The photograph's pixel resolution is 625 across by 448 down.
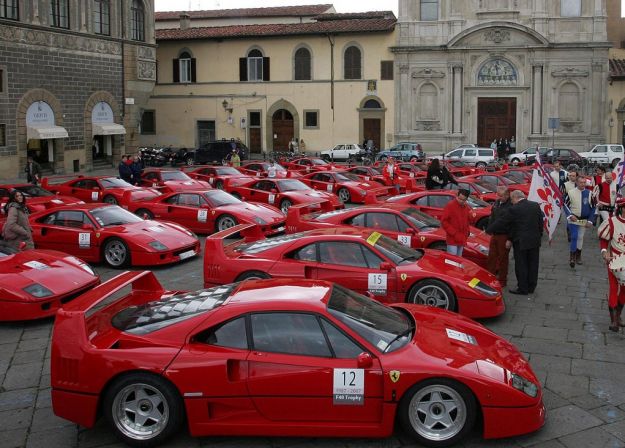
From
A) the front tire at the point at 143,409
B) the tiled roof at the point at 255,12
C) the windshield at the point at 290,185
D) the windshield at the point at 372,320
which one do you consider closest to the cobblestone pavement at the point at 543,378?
the front tire at the point at 143,409

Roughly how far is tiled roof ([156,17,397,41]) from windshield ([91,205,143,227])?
35.1 meters

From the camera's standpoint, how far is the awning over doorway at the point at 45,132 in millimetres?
33156

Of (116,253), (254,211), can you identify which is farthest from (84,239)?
(254,211)

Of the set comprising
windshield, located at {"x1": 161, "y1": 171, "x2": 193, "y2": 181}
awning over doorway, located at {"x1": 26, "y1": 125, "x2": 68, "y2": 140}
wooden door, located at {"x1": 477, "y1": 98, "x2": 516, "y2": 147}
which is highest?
wooden door, located at {"x1": 477, "y1": 98, "x2": 516, "y2": 147}

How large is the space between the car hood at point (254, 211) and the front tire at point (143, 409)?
10391 millimetres

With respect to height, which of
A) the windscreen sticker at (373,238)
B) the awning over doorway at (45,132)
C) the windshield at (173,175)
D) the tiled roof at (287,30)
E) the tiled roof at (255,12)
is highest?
the tiled roof at (255,12)

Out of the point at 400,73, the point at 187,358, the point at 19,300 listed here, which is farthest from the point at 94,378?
the point at 400,73

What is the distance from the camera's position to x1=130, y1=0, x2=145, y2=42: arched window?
39594 millimetres

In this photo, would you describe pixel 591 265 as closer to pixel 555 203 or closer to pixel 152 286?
pixel 555 203

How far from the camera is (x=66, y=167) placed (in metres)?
35.9

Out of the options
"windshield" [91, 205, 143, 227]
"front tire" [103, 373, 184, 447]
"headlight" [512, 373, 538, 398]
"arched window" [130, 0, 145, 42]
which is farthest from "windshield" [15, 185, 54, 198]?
"arched window" [130, 0, 145, 42]

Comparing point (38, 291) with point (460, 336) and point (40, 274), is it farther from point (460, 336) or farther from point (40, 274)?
point (460, 336)

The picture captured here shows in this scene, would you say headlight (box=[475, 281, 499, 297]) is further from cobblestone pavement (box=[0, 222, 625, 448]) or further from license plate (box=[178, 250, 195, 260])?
license plate (box=[178, 250, 195, 260])

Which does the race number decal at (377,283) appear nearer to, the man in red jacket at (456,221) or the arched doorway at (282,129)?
the man in red jacket at (456,221)
